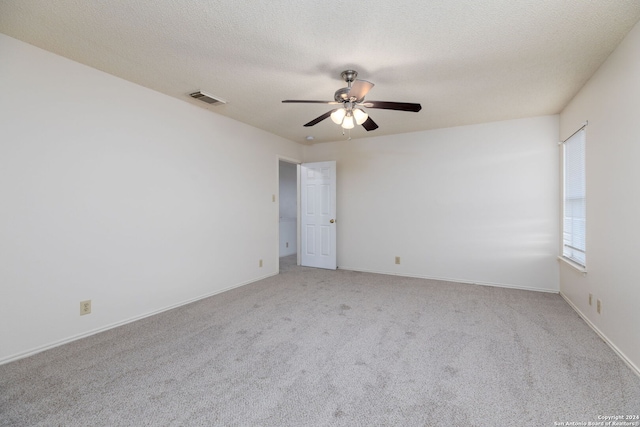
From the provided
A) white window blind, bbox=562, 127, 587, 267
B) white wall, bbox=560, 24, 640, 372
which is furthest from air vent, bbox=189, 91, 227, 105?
white window blind, bbox=562, 127, 587, 267

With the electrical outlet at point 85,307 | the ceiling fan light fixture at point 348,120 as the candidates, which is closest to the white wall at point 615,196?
the ceiling fan light fixture at point 348,120

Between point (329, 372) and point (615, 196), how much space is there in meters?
2.58

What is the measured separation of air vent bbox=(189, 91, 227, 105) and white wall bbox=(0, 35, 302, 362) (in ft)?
0.91

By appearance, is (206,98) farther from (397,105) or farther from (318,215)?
(318,215)

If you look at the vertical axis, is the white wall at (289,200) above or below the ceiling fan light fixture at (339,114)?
below

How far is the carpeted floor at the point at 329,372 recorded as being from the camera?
159 centimetres

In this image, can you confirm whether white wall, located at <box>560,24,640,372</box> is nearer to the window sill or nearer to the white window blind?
the window sill

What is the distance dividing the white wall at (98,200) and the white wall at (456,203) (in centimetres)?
226

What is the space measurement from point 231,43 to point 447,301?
348 centimetres

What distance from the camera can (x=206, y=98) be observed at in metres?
3.23

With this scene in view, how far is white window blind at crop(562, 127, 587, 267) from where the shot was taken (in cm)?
306

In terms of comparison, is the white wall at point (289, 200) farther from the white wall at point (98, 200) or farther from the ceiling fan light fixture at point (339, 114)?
the ceiling fan light fixture at point (339, 114)

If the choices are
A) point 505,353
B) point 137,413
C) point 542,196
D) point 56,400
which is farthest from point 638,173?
point 56,400

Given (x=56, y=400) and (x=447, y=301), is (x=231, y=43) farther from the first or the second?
(x=447, y=301)
